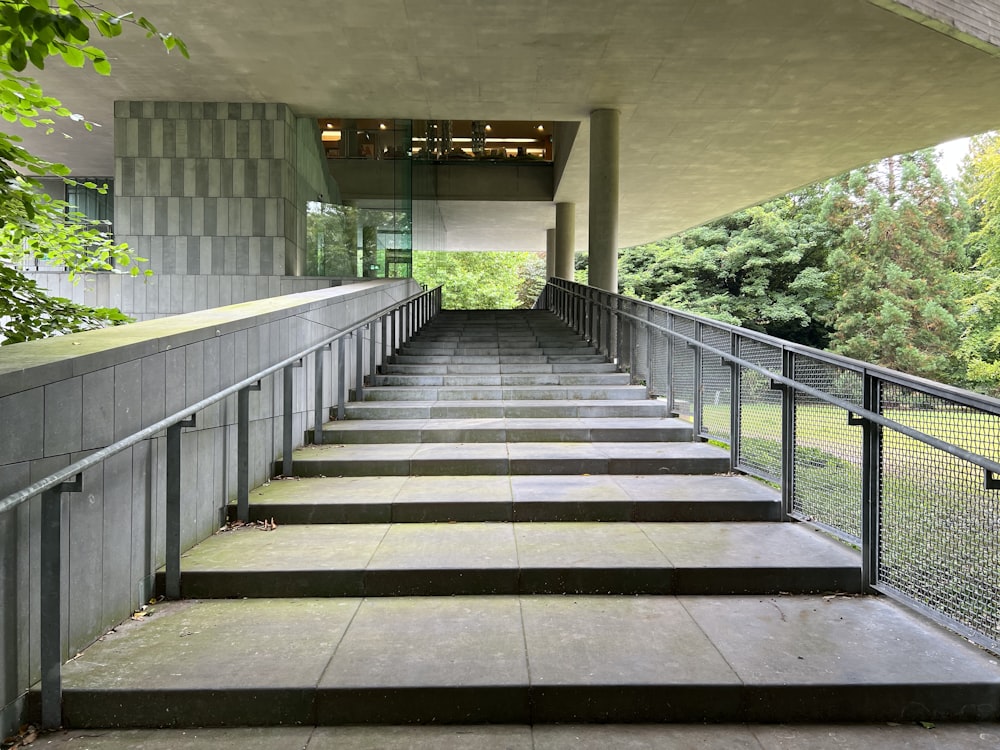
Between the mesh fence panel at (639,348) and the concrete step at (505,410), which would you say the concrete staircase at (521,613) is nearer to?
the concrete step at (505,410)

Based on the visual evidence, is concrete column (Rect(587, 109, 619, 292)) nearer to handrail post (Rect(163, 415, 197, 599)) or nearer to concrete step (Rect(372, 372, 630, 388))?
concrete step (Rect(372, 372, 630, 388))

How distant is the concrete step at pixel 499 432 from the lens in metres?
6.04

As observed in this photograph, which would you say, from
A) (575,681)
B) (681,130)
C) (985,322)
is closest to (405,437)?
(575,681)

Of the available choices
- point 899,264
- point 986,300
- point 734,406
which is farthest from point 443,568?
point 899,264

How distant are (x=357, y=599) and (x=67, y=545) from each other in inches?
52.4

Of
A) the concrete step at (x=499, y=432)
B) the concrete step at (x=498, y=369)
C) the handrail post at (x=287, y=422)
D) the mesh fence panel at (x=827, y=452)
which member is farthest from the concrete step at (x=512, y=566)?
the concrete step at (x=498, y=369)

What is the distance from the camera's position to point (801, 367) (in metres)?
4.45

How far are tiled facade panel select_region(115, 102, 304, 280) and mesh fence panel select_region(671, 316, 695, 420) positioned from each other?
8.95 meters

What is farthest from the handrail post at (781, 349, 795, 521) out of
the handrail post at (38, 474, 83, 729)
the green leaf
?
the green leaf

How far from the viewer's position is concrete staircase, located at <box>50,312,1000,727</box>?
2627 millimetres

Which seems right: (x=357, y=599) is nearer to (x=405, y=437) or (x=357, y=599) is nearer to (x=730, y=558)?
(x=730, y=558)

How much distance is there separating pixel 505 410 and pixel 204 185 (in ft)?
30.6

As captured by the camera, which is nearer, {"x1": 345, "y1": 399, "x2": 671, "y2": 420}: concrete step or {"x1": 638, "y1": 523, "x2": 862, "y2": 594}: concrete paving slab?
{"x1": 638, "y1": 523, "x2": 862, "y2": 594}: concrete paving slab

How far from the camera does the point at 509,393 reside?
25.6 ft
